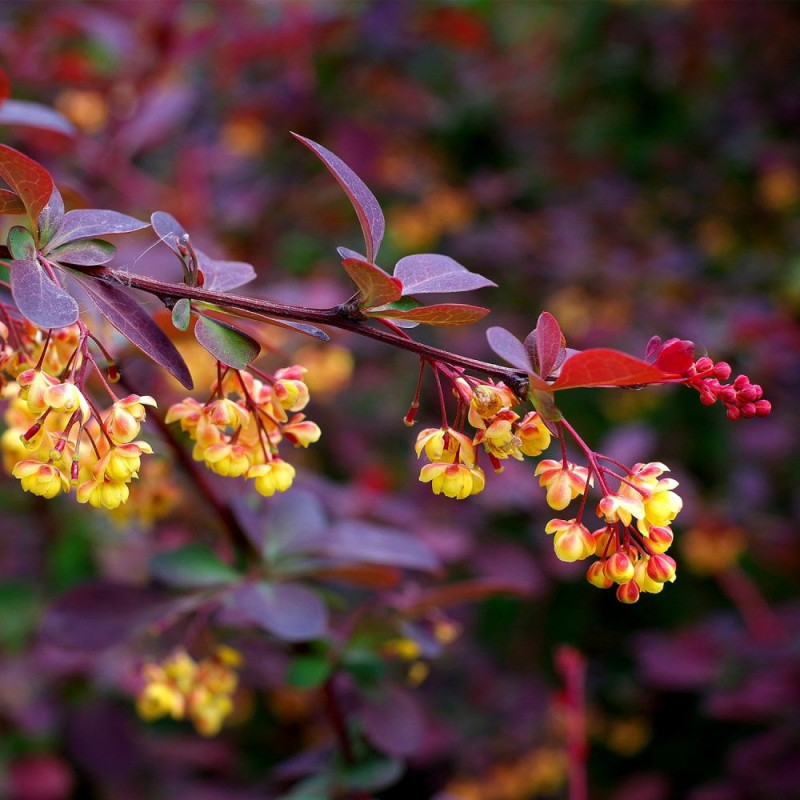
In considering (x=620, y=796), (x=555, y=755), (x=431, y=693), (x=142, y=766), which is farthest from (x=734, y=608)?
(x=142, y=766)

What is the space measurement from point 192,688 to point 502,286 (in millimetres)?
2046

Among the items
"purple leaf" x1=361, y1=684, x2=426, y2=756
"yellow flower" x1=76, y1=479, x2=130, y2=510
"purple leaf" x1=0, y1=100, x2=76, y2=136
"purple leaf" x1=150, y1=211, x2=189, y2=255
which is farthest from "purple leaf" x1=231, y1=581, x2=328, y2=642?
"purple leaf" x1=0, y1=100, x2=76, y2=136

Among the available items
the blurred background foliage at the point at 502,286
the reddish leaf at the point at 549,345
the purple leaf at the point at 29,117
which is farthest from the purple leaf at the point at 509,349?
the blurred background foliage at the point at 502,286

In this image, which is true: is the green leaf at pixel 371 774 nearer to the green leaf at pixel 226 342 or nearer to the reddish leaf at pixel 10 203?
the green leaf at pixel 226 342

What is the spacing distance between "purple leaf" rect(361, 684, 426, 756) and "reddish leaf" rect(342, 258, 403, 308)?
62cm

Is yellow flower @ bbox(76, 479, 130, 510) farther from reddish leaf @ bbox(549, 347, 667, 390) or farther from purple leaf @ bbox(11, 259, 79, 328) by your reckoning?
reddish leaf @ bbox(549, 347, 667, 390)

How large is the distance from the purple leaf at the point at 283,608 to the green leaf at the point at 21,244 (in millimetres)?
452

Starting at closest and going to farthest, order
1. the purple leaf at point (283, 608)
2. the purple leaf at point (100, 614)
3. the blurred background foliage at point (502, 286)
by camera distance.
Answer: the purple leaf at point (283, 608)
the purple leaf at point (100, 614)
the blurred background foliage at point (502, 286)

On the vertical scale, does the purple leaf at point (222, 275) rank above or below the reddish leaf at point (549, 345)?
below

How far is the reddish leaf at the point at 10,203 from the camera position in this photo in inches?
24.0

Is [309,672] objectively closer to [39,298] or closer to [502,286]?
[39,298]

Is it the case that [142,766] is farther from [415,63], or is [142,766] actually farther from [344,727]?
[415,63]

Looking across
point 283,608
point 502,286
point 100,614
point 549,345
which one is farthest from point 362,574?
point 502,286

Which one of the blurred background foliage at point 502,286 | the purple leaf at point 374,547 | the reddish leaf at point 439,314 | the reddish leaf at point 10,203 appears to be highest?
the reddish leaf at point 439,314
